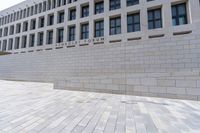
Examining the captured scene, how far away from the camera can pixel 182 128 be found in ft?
9.12

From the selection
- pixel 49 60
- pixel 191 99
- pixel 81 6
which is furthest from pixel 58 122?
pixel 81 6

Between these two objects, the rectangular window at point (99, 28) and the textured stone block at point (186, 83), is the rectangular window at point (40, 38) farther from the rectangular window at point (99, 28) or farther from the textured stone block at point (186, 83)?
the textured stone block at point (186, 83)

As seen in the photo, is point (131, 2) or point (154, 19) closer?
point (154, 19)

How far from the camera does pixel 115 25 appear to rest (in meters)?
18.2

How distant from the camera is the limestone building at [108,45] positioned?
7.27m

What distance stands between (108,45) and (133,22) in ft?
27.7

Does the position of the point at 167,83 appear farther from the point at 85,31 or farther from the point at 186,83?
the point at 85,31

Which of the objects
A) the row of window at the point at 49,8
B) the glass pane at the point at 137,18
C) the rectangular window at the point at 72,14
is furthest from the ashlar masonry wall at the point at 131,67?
the row of window at the point at 49,8

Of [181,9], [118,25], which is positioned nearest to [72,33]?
[118,25]

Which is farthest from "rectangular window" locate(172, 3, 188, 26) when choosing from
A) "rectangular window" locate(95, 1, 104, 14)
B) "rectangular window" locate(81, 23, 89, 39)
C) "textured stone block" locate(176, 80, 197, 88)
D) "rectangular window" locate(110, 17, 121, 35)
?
"rectangular window" locate(81, 23, 89, 39)

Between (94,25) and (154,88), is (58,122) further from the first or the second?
(94,25)

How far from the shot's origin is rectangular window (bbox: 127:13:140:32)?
17.0 m

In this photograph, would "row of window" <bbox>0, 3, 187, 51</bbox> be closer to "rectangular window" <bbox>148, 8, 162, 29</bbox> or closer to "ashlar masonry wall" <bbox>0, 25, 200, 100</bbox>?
"rectangular window" <bbox>148, 8, 162, 29</bbox>

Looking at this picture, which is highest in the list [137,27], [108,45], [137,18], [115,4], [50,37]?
[115,4]
